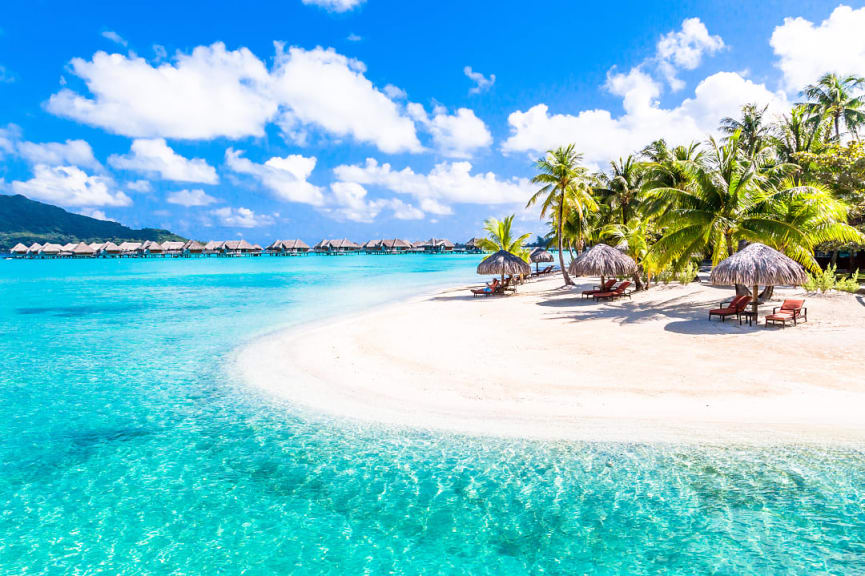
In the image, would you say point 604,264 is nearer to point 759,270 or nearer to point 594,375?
point 759,270

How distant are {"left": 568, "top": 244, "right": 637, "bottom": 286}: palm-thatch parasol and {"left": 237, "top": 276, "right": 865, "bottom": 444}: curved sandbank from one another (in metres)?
3.07

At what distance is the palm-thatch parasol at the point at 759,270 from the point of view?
1212 cm

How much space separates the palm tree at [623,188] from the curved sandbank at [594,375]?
1510cm

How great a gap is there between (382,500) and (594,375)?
543 cm

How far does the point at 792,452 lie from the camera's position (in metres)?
5.95

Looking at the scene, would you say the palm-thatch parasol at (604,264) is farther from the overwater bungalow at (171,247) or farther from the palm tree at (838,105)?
the overwater bungalow at (171,247)

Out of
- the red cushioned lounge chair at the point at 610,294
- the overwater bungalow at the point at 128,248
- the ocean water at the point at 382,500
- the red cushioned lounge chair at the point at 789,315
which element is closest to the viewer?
the ocean water at the point at 382,500

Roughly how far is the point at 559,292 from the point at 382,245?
9491cm

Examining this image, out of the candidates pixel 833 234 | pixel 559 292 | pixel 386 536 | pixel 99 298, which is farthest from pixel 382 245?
pixel 386 536

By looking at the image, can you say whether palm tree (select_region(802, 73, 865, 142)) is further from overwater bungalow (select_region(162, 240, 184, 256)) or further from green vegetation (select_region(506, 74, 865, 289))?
overwater bungalow (select_region(162, 240, 184, 256))

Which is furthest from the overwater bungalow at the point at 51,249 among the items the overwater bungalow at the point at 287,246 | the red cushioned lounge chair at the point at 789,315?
the red cushioned lounge chair at the point at 789,315

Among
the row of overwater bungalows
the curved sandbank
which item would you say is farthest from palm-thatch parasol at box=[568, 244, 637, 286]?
the row of overwater bungalows

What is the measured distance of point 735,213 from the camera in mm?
15133

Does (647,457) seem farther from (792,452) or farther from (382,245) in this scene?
(382,245)
